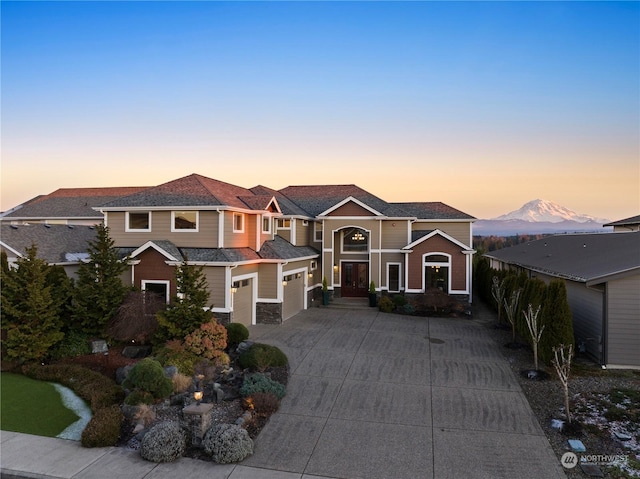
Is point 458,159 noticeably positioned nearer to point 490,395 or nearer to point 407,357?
point 407,357

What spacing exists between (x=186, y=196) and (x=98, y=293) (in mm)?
5755

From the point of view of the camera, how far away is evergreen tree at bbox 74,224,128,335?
44.5ft

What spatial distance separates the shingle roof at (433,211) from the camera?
82.4ft

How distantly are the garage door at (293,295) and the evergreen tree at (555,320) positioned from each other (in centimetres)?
1130

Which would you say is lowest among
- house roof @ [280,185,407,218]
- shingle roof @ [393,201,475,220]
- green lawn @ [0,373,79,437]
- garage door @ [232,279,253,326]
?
green lawn @ [0,373,79,437]

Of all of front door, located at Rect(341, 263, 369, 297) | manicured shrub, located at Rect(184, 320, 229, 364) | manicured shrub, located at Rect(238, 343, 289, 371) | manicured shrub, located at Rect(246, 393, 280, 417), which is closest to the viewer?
manicured shrub, located at Rect(246, 393, 280, 417)

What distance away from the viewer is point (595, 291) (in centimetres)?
1255

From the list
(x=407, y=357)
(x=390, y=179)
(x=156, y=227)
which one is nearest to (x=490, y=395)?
(x=407, y=357)

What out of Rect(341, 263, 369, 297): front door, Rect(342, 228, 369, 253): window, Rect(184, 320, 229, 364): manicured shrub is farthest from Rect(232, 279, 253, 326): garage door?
Rect(342, 228, 369, 253): window

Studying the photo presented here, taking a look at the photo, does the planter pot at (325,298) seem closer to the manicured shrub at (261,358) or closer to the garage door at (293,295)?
the garage door at (293,295)

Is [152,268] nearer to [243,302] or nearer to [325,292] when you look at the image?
[243,302]

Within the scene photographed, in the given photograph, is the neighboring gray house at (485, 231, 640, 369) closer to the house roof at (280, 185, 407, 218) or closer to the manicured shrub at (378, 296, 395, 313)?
the manicured shrub at (378, 296, 395, 313)

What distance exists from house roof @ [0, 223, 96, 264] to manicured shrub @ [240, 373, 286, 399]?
454 inches

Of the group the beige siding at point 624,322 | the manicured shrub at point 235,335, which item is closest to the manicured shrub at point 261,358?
the manicured shrub at point 235,335
